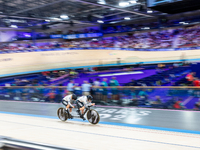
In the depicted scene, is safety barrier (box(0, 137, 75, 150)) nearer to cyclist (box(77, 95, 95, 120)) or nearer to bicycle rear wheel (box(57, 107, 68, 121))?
cyclist (box(77, 95, 95, 120))

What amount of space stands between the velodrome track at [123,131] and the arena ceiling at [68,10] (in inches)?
568

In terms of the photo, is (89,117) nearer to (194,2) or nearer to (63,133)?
(63,133)

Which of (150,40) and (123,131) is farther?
(150,40)

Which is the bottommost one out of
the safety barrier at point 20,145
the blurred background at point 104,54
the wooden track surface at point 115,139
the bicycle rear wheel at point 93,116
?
the wooden track surface at point 115,139

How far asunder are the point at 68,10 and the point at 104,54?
697 cm

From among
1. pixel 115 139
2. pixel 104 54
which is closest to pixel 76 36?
pixel 104 54

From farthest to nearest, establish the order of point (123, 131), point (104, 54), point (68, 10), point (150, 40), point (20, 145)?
point (150, 40) → point (104, 54) → point (68, 10) → point (123, 131) → point (20, 145)

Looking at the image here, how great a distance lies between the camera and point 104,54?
84.3 ft

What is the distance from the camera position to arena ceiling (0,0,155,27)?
20.0 metres

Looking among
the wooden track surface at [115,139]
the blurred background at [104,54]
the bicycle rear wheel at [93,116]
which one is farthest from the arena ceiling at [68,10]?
the wooden track surface at [115,139]

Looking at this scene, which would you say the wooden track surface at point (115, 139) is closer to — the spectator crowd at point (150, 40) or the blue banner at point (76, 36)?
the spectator crowd at point (150, 40)

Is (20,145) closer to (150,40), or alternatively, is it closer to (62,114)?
(62,114)

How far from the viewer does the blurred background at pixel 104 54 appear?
813 centimetres

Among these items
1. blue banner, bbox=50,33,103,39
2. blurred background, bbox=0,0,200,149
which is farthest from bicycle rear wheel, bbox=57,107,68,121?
blue banner, bbox=50,33,103,39
